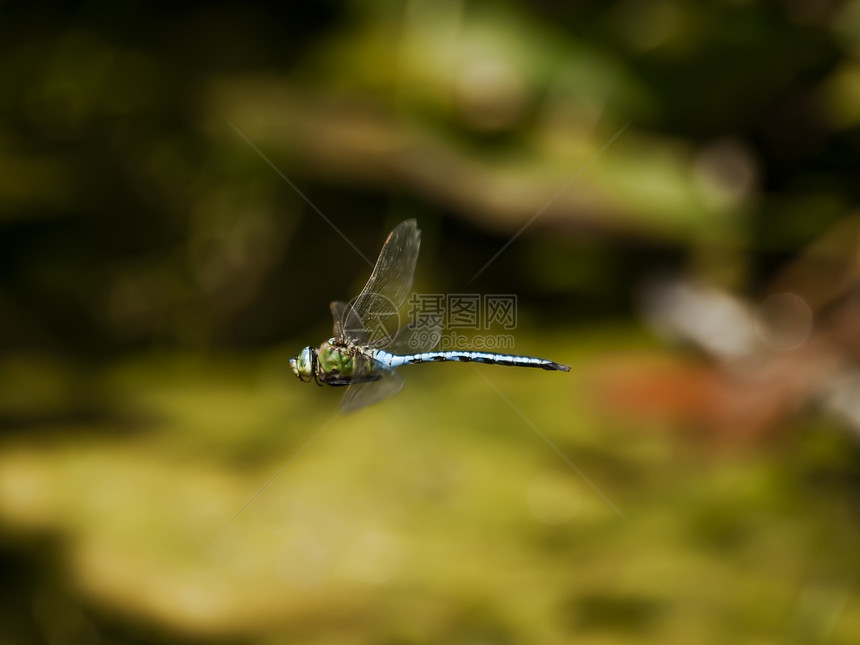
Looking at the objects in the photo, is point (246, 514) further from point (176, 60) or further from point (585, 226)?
point (176, 60)

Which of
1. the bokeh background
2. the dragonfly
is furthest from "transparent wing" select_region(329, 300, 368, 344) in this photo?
the bokeh background

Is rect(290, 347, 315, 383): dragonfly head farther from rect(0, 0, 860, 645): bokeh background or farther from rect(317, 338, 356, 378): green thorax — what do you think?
rect(0, 0, 860, 645): bokeh background

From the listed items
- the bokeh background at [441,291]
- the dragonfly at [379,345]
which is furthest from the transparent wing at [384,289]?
the bokeh background at [441,291]

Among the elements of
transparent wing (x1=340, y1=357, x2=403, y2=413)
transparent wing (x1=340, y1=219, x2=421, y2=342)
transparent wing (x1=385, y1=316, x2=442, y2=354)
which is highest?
transparent wing (x1=340, y1=219, x2=421, y2=342)

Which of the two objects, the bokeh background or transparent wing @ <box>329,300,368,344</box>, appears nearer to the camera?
transparent wing @ <box>329,300,368,344</box>

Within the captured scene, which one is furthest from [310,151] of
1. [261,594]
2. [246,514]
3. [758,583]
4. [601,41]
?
[758,583]

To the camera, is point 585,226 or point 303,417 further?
point 585,226

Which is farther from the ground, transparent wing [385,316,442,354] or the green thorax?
transparent wing [385,316,442,354]
